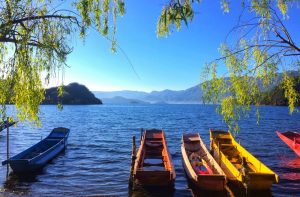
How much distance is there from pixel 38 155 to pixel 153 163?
825 centimetres

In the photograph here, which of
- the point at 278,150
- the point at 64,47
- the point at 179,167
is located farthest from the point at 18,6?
the point at 278,150

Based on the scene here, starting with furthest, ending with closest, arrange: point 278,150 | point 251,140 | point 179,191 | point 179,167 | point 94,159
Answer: point 251,140, point 278,150, point 94,159, point 179,167, point 179,191

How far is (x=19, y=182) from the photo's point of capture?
737 inches

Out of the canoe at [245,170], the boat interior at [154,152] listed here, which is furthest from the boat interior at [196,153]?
the boat interior at [154,152]

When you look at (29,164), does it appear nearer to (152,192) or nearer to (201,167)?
(152,192)

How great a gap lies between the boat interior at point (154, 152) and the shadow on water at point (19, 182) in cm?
695

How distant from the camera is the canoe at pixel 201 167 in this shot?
15523 millimetres

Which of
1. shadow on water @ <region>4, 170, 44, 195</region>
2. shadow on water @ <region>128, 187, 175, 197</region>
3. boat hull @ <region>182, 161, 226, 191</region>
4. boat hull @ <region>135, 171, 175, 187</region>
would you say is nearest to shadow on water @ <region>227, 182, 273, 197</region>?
boat hull @ <region>182, 161, 226, 191</region>

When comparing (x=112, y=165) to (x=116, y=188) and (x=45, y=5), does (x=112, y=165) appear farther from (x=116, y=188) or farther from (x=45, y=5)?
(x=45, y=5)

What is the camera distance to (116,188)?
17844 millimetres

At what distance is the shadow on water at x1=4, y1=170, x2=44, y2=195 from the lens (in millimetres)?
17245

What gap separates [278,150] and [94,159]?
1867 centimetres

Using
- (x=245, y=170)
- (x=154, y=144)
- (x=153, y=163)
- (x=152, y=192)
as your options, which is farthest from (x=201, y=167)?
(x=154, y=144)

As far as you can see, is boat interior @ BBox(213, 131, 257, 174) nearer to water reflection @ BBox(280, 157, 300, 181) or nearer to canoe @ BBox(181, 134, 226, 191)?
canoe @ BBox(181, 134, 226, 191)
